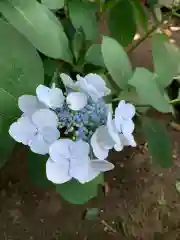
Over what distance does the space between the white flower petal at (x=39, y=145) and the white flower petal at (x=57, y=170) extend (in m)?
0.01

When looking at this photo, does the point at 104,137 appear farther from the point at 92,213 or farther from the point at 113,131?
the point at 92,213

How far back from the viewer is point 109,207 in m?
1.00

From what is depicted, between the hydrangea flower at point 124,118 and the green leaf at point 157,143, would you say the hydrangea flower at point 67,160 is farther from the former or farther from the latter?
the green leaf at point 157,143

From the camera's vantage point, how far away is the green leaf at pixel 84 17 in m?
0.81

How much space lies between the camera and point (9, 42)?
65cm

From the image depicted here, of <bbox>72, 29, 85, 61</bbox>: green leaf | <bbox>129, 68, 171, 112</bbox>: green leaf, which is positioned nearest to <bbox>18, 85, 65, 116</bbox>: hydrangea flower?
<bbox>129, 68, 171, 112</bbox>: green leaf

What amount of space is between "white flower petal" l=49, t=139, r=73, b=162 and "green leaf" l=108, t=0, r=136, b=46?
362 millimetres

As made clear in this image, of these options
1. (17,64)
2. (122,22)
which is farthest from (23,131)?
(122,22)

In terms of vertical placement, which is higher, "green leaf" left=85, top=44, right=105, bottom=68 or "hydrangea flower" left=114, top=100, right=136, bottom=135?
"hydrangea flower" left=114, top=100, right=136, bottom=135

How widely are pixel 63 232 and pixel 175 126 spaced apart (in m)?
0.33

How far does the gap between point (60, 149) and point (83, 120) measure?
5 cm

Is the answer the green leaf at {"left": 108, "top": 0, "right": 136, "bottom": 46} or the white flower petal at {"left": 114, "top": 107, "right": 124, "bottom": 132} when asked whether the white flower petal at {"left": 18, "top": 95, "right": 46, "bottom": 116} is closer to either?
the white flower petal at {"left": 114, "top": 107, "right": 124, "bottom": 132}

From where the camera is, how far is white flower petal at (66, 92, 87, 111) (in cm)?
55

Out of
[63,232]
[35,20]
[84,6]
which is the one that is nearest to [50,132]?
[35,20]
